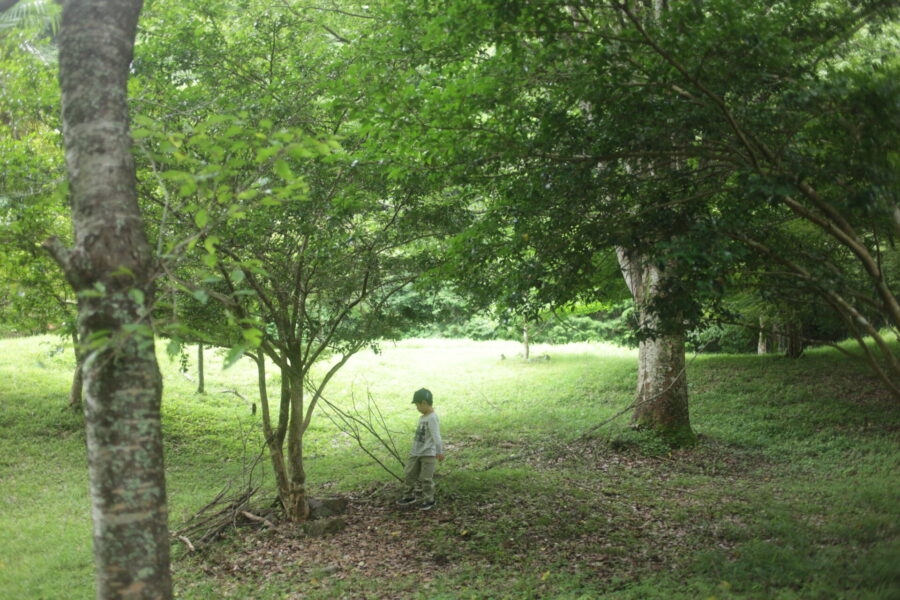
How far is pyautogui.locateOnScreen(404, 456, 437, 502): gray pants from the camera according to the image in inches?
317

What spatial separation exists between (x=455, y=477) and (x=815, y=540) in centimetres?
474

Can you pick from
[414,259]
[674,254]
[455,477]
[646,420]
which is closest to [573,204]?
[674,254]

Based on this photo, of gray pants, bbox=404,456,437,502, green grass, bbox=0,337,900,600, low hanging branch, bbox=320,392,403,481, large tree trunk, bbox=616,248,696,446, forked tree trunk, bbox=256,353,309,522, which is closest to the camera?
green grass, bbox=0,337,900,600

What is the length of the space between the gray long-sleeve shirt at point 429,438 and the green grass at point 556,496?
0.77 metres

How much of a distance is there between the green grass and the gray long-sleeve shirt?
770mm

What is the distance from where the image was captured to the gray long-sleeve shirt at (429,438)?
788cm

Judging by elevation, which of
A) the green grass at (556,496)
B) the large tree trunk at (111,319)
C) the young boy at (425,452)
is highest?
the large tree trunk at (111,319)

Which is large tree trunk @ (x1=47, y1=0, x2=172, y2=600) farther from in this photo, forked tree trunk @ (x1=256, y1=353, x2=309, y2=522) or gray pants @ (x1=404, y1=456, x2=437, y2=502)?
gray pants @ (x1=404, y1=456, x2=437, y2=502)

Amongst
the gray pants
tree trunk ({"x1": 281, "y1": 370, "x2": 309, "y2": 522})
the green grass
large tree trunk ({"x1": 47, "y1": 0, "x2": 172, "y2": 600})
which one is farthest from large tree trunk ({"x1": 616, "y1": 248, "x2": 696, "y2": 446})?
large tree trunk ({"x1": 47, "y1": 0, "x2": 172, "y2": 600})

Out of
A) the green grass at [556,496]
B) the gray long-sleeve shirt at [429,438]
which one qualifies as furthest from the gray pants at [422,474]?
the green grass at [556,496]

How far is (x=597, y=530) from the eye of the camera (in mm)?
6887

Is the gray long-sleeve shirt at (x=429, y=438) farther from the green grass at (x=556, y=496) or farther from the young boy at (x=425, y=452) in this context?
the green grass at (x=556, y=496)

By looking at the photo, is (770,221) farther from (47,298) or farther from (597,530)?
(47,298)

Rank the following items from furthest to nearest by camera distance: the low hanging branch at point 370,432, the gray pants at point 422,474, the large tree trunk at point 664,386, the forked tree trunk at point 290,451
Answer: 1. the large tree trunk at point 664,386
2. the low hanging branch at point 370,432
3. the gray pants at point 422,474
4. the forked tree trunk at point 290,451
